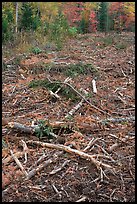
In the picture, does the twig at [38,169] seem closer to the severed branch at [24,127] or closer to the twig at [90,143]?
the twig at [90,143]

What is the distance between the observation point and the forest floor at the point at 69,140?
306 centimetres

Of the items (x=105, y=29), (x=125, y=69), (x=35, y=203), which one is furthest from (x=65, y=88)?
(x=105, y=29)

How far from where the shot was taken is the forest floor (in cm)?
306

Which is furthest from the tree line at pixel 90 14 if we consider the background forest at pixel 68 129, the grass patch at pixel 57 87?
the grass patch at pixel 57 87

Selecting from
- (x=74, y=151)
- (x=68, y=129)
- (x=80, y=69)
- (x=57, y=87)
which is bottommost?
(x=74, y=151)

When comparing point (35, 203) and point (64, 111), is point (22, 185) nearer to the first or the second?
point (35, 203)

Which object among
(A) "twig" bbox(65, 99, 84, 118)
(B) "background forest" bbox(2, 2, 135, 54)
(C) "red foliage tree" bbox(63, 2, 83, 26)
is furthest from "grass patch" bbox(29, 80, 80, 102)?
(C) "red foliage tree" bbox(63, 2, 83, 26)

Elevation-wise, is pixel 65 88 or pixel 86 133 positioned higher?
pixel 65 88

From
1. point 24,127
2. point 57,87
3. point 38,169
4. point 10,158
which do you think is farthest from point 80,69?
point 38,169

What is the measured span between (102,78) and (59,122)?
9.94 ft

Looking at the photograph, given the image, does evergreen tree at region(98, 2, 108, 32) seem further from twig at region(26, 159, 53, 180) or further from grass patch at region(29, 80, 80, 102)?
twig at region(26, 159, 53, 180)

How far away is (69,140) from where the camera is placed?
155 inches

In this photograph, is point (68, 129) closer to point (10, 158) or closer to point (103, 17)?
point (10, 158)

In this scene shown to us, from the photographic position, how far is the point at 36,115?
482cm
